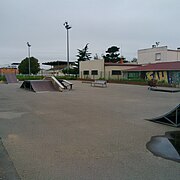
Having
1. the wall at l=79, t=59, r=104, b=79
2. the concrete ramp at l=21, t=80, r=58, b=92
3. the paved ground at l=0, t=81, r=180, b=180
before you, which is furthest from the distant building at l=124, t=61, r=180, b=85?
the paved ground at l=0, t=81, r=180, b=180

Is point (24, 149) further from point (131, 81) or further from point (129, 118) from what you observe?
point (131, 81)

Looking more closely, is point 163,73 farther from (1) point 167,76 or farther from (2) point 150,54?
(2) point 150,54

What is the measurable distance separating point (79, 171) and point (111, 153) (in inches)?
44.0

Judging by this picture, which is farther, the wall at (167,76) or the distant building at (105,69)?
the distant building at (105,69)

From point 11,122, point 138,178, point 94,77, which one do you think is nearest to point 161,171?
point 138,178

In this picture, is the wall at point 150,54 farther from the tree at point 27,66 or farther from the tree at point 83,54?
the tree at point 27,66

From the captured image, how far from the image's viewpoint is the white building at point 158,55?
4892cm

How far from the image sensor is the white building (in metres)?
48.9

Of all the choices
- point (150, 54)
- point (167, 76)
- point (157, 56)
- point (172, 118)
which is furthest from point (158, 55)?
point (172, 118)

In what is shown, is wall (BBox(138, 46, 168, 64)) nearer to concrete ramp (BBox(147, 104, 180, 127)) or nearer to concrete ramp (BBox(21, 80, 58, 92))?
concrete ramp (BBox(21, 80, 58, 92))

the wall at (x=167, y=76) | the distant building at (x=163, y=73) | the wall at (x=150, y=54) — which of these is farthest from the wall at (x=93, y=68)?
the wall at (x=150, y=54)

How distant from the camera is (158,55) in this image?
49.9 m

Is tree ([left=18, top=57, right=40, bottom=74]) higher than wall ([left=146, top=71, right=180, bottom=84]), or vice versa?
tree ([left=18, top=57, right=40, bottom=74])

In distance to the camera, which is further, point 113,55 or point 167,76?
point 113,55
